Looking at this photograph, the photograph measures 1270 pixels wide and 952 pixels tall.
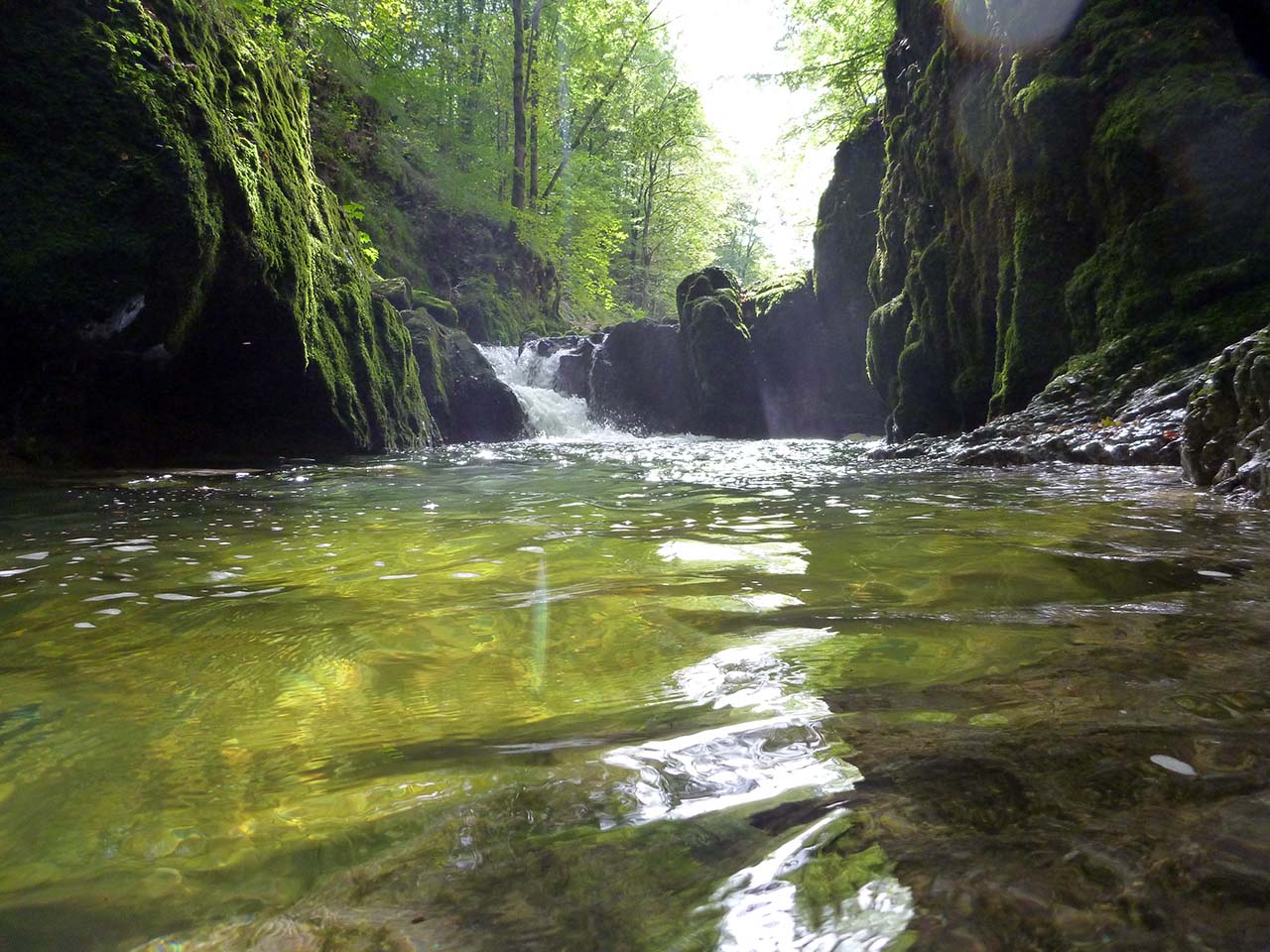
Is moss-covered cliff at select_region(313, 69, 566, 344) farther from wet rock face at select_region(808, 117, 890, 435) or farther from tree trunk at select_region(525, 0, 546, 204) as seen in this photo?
wet rock face at select_region(808, 117, 890, 435)

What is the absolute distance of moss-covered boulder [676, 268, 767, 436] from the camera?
1703 centimetres

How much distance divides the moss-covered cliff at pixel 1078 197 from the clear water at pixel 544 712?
13.6 feet

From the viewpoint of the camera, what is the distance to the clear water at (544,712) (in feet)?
2.61

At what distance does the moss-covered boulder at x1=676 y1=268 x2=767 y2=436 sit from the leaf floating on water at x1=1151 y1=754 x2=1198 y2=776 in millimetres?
16160

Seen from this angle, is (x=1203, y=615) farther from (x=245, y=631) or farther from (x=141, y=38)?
(x=141, y=38)

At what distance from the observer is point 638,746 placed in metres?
1.18

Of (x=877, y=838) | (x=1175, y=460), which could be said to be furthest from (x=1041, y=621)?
(x=1175, y=460)

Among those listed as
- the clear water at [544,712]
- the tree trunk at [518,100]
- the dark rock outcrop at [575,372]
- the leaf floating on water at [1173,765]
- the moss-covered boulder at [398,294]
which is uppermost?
the tree trunk at [518,100]

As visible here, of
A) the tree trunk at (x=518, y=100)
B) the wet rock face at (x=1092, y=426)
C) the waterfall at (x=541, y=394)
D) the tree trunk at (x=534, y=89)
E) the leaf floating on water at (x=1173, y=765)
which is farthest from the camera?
the tree trunk at (x=534, y=89)

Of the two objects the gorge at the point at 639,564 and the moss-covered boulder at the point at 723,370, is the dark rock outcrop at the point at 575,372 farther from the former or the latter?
the gorge at the point at 639,564

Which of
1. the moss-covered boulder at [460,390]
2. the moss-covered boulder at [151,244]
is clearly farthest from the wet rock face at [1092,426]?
the moss-covered boulder at [460,390]

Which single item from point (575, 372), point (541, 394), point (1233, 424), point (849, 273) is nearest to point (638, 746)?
point (1233, 424)

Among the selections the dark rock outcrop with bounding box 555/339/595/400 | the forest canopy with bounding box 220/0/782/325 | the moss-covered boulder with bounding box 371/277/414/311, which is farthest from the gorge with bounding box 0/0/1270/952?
the forest canopy with bounding box 220/0/782/325

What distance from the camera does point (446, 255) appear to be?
21.4 metres
